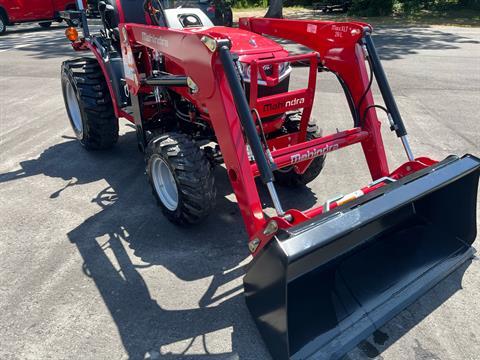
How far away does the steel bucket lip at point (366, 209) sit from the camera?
2115 millimetres

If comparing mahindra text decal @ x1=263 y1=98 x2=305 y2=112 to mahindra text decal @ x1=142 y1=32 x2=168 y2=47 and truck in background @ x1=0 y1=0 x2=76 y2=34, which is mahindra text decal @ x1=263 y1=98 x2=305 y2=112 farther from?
truck in background @ x1=0 y1=0 x2=76 y2=34

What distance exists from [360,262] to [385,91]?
132cm

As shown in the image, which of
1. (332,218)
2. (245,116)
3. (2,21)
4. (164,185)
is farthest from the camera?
(2,21)

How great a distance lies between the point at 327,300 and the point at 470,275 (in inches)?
47.6

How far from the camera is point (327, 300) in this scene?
2.52 metres

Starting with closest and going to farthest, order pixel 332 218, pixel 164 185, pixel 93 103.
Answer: pixel 332 218 < pixel 164 185 < pixel 93 103

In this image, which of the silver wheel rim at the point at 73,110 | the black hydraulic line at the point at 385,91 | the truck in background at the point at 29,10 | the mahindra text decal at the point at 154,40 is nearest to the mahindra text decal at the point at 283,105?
the black hydraulic line at the point at 385,91

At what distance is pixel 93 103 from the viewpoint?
468cm

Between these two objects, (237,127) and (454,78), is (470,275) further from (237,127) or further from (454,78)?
(454,78)

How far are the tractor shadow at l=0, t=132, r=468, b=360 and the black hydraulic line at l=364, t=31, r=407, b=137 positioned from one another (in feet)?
3.75

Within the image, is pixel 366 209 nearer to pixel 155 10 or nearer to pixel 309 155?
pixel 309 155

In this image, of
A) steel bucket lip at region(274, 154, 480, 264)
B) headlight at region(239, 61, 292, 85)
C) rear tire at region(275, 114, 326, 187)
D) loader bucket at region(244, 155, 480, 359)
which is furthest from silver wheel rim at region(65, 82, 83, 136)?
steel bucket lip at region(274, 154, 480, 264)

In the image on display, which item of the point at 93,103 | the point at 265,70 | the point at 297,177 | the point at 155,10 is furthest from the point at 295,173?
the point at 93,103

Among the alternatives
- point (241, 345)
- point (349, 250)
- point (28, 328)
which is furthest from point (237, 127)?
point (28, 328)
